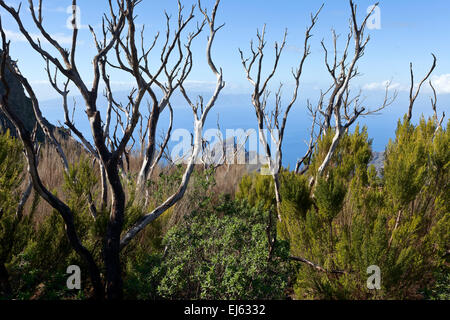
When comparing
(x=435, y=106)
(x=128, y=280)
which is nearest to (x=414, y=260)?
(x=128, y=280)

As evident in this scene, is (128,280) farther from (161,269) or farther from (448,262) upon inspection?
(448,262)

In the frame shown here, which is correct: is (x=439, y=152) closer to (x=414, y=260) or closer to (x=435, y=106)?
(x=414, y=260)

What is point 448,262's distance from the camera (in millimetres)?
3408

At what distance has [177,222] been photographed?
406cm

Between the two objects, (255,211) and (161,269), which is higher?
(255,211)

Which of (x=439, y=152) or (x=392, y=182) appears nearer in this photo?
(x=392, y=182)

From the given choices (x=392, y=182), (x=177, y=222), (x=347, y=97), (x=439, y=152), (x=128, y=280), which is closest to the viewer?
(x=128, y=280)

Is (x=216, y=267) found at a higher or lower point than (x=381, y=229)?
lower

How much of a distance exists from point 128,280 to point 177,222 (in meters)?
1.42

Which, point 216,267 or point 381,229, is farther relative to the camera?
point 216,267
